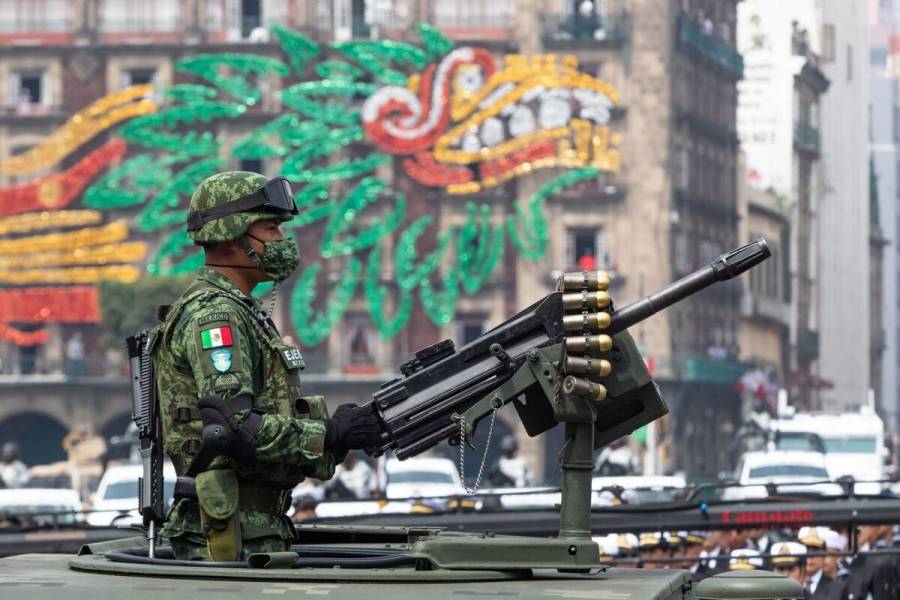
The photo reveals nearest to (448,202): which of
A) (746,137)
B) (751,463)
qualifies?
(746,137)

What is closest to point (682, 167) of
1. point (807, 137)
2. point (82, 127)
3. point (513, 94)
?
point (513, 94)

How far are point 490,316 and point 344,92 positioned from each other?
30.2ft

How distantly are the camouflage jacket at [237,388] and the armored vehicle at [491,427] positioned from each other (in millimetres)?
152

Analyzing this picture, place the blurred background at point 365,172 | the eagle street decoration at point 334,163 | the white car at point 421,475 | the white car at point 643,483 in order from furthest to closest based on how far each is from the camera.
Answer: the eagle street decoration at point 334,163, the blurred background at point 365,172, the white car at point 421,475, the white car at point 643,483

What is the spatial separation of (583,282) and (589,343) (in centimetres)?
19

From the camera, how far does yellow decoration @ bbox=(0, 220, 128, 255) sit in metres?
76.9

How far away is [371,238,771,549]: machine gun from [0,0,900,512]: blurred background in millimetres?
66108

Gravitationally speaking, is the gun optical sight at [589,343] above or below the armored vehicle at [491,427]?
above

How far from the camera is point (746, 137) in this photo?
86750mm

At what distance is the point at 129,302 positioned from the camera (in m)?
75.5

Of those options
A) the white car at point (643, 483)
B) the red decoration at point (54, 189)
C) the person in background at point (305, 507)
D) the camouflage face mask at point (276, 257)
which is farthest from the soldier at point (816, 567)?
the red decoration at point (54, 189)

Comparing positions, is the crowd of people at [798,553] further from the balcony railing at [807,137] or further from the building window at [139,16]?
the balcony railing at [807,137]

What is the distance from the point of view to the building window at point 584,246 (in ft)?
244

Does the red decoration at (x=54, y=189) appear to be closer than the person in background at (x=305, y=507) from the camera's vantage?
No
